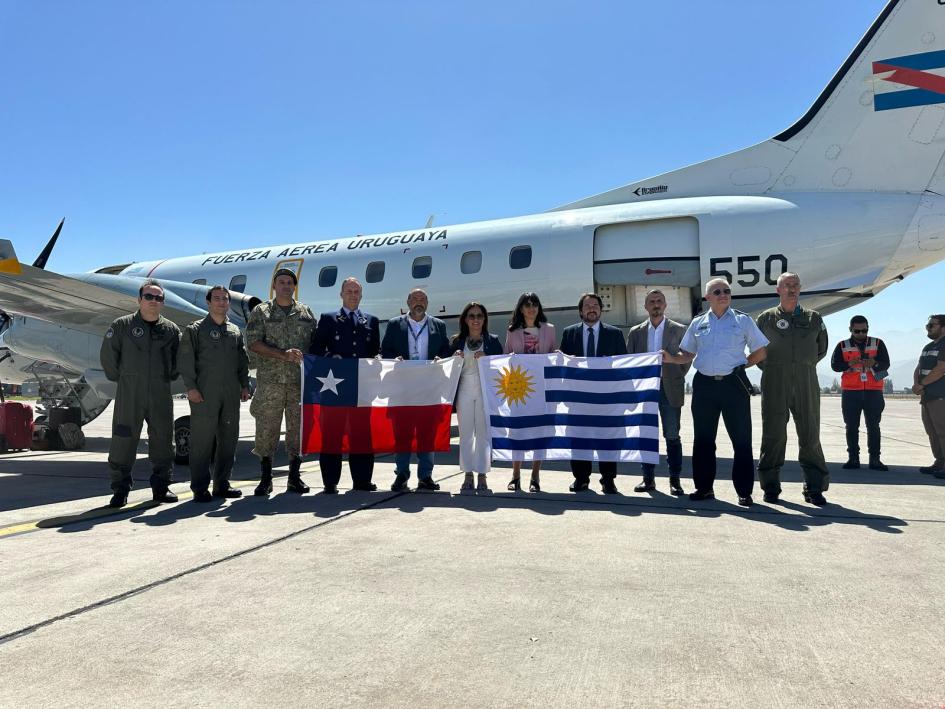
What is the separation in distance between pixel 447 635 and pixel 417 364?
4.42 meters

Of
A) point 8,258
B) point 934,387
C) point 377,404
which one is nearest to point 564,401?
point 377,404

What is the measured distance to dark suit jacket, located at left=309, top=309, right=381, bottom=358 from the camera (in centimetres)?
703

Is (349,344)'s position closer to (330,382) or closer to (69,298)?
(330,382)

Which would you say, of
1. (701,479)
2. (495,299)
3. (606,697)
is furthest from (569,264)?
(606,697)

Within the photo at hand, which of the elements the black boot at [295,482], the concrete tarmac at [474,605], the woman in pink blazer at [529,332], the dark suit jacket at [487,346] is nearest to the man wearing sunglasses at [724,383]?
the concrete tarmac at [474,605]

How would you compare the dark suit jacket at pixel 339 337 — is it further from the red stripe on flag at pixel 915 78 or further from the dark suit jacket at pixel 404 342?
the red stripe on flag at pixel 915 78

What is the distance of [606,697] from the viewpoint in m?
2.31

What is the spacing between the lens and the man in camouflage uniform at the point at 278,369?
22.0 ft

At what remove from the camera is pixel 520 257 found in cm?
1109

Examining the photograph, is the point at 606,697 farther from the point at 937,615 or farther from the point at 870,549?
the point at 870,549

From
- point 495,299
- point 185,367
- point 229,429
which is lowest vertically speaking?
point 229,429

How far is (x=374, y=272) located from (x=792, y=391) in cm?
834

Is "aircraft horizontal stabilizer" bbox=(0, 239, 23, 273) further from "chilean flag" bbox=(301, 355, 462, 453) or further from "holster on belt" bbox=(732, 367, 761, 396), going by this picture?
"holster on belt" bbox=(732, 367, 761, 396)

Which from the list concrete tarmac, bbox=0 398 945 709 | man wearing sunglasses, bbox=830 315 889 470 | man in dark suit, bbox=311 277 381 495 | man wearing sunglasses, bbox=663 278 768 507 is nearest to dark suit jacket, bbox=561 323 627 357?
man wearing sunglasses, bbox=663 278 768 507
